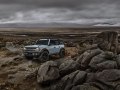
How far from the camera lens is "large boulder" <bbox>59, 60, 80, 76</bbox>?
79.2 feet

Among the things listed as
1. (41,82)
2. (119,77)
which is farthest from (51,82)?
(119,77)

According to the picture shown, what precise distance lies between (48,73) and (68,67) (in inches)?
73.2

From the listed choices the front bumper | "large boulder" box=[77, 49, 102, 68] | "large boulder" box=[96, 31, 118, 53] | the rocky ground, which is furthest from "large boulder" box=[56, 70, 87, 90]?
the front bumper

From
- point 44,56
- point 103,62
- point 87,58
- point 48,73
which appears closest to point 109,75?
point 103,62

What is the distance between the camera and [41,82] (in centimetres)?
2322

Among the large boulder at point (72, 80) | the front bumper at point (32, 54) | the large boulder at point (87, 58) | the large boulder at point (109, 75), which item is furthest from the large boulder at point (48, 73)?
the front bumper at point (32, 54)

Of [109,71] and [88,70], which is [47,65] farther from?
[109,71]

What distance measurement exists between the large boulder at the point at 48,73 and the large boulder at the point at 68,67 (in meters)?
0.46

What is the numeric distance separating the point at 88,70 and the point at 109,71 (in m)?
2.47

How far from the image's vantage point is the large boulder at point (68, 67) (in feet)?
79.2

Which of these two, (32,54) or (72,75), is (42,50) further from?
(72,75)

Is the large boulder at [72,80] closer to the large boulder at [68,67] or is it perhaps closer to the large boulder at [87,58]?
the large boulder at [68,67]

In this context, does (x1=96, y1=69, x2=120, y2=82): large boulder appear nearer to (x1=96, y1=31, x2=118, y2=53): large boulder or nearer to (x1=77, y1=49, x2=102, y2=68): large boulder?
(x1=77, y1=49, x2=102, y2=68): large boulder

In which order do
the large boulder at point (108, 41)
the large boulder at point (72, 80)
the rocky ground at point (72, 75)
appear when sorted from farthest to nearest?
the large boulder at point (108, 41) → the large boulder at point (72, 80) → the rocky ground at point (72, 75)
